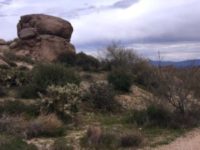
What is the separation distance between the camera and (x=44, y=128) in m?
22.8

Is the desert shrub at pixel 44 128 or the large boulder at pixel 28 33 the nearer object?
the desert shrub at pixel 44 128

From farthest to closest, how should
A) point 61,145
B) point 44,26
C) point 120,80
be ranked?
point 44,26 → point 120,80 → point 61,145

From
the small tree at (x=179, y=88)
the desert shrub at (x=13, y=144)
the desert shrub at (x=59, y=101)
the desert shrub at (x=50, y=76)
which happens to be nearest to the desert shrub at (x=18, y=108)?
the desert shrub at (x=59, y=101)

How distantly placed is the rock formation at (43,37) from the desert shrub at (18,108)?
1944cm

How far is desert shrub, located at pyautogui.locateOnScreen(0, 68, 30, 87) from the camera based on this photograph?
34812mm

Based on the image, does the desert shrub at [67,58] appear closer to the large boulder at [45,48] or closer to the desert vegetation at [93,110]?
the large boulder at [45,48]

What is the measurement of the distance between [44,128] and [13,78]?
13.2 meters

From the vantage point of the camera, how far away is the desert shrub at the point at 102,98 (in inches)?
1256

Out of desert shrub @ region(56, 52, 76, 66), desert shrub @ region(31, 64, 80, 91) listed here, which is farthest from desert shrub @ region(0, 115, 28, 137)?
desert shrub @ region(56, 52, 76, 66)

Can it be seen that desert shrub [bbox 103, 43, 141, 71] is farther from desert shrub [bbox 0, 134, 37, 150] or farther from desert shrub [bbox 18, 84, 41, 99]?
desert shrub [bbox 0, 134, 37, 150]

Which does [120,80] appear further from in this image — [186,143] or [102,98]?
[186,143]

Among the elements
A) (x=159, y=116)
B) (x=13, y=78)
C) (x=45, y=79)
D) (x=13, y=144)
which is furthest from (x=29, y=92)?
(x=13, y=144)

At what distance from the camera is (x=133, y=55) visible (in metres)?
51.2

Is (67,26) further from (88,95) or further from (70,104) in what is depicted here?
(70,104)
